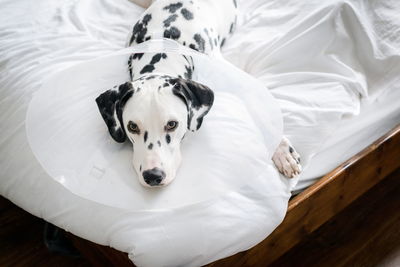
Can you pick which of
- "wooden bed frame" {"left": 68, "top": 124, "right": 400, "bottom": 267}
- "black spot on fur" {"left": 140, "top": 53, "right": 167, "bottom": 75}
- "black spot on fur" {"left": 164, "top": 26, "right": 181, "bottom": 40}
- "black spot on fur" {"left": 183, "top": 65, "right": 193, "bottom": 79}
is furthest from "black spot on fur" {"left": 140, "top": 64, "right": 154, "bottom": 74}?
"wooden bed frame" {"left": 68, "top": 124, "right": 400, "bottom": 267}

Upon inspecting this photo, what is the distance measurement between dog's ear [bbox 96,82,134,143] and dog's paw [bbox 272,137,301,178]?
1.46ft

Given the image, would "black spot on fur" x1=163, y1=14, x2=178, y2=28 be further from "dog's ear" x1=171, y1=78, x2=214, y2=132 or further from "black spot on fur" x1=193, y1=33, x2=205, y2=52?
"dog's ear" x1=171, y1=78, x2=214, y2=132

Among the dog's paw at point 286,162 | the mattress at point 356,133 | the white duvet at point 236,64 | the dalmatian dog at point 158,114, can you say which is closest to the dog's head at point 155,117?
the dalmatian dog at point 158,114

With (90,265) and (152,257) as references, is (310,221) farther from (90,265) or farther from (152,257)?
(90,265)

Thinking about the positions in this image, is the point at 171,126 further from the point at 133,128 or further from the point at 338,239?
the point at 338,239

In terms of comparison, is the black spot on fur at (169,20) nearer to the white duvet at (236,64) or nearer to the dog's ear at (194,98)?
the white duvet at (236,64)

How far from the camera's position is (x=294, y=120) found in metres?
1.43

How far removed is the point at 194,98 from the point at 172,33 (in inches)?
20.1

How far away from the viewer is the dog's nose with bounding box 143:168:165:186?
1.17 meters

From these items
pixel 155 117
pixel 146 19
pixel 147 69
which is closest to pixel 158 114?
pixel 155 117

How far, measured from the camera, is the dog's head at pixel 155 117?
1200mm

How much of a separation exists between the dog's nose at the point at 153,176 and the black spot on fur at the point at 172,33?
2.33 feet

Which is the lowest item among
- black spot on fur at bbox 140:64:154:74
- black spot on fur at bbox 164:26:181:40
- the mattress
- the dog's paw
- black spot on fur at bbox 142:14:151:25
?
the mattress

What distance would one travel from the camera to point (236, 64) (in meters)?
1.73
